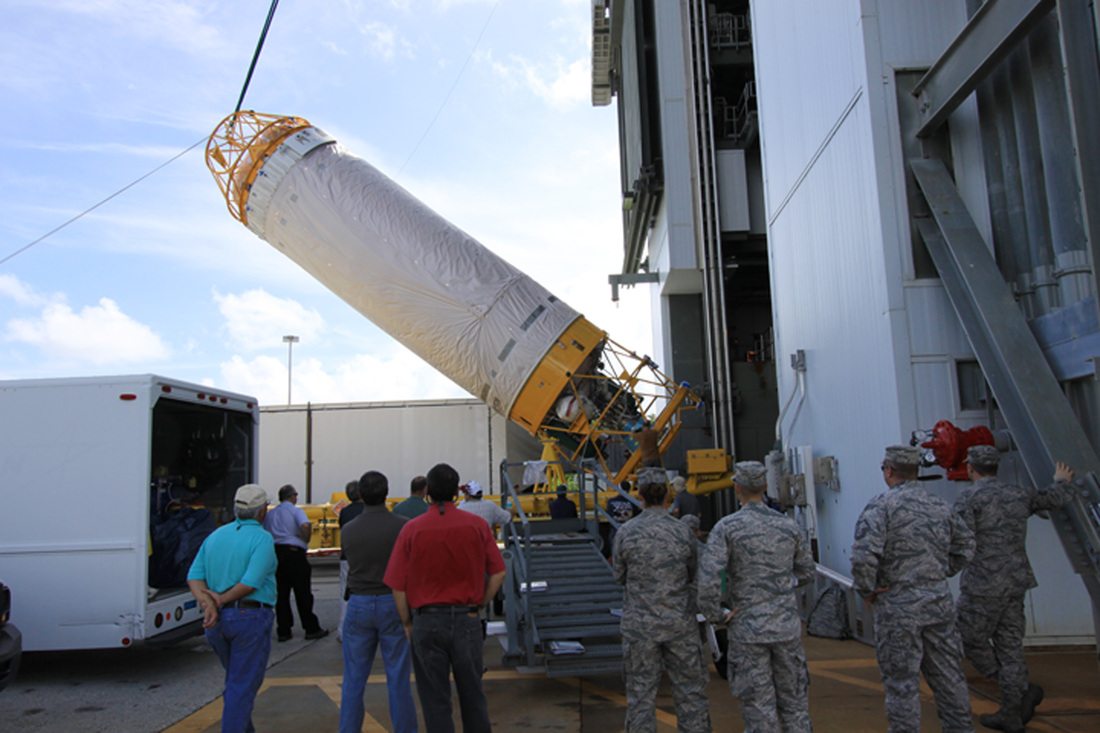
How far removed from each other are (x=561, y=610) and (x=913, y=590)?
2.62 m

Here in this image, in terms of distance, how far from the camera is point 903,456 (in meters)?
4.05

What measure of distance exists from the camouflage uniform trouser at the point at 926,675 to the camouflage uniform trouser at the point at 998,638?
26.2 inches

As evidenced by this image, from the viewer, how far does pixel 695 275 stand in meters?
14.7

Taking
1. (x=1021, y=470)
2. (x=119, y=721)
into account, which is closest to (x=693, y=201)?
(x=1021, y=470)

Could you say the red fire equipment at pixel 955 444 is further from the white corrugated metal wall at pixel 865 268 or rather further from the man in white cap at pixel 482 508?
the man in white cap at pixel 482 508

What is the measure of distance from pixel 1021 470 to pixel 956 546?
2.30 meters

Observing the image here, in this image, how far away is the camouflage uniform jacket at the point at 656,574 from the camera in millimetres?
3764

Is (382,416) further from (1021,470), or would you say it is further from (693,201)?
(1021,470)

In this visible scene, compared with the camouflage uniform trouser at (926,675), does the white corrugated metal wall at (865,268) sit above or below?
above

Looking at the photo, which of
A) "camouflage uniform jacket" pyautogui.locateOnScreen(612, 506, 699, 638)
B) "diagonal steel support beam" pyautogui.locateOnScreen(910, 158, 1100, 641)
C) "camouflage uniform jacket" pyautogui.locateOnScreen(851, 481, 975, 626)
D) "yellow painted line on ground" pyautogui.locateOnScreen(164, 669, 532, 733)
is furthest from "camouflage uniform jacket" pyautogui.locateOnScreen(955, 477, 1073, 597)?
"yellow painted line on ground" pyautogui.locateOnScreen(164, 669, 532, 733)

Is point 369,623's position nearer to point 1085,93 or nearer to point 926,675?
point 926,675

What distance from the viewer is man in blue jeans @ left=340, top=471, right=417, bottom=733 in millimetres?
4098

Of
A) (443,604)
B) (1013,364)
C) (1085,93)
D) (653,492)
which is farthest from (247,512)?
(1085,93)

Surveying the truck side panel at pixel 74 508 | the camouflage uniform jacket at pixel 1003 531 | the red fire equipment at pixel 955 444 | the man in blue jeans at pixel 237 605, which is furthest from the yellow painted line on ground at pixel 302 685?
the red fire equipment at pixel 955 444
